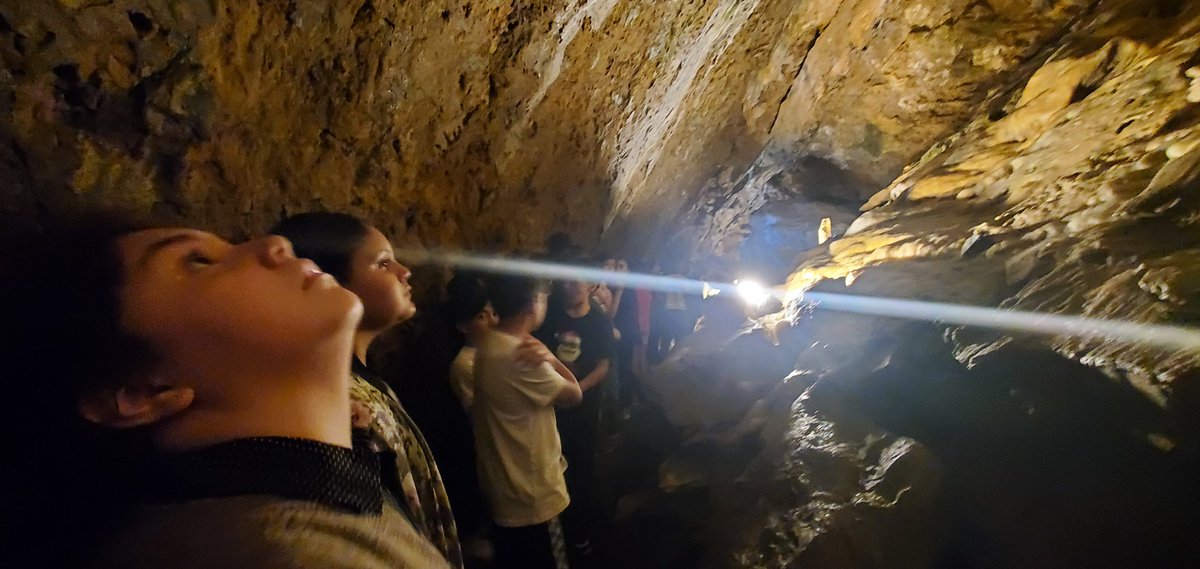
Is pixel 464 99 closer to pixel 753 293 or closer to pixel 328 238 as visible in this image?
pixel 328 238

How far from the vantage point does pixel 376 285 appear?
1802mm

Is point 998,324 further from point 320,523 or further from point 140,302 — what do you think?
point 140,302

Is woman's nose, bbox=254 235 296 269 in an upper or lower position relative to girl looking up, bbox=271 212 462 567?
upper

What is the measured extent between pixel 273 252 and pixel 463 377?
2019 millimetres

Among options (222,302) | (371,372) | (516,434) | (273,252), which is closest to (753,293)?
(516,434)

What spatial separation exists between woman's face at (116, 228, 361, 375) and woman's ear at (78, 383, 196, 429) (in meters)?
0.04

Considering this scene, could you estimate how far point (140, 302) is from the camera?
915 mm

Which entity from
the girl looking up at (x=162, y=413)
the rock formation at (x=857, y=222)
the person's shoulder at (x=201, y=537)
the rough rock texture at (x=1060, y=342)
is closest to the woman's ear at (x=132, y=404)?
the girl looking up at (x=162, y=413)

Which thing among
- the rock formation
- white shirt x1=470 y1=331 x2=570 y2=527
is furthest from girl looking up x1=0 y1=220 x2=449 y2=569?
white shirt x1=470 y1=331 x2=570 y2=527

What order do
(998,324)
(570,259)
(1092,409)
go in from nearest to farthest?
(1092,409) < (998,324) < (570,259)

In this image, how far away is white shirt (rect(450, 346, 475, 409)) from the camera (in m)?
3.00

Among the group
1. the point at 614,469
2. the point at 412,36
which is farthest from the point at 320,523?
the point at 614,469

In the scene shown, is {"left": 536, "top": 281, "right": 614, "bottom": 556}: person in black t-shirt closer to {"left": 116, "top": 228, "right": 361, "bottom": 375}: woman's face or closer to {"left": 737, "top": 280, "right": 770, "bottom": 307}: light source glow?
{"left": 116, "top": 228, "right": 361, "bottom": 375}: woman's face

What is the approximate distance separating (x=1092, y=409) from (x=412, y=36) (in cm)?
326
